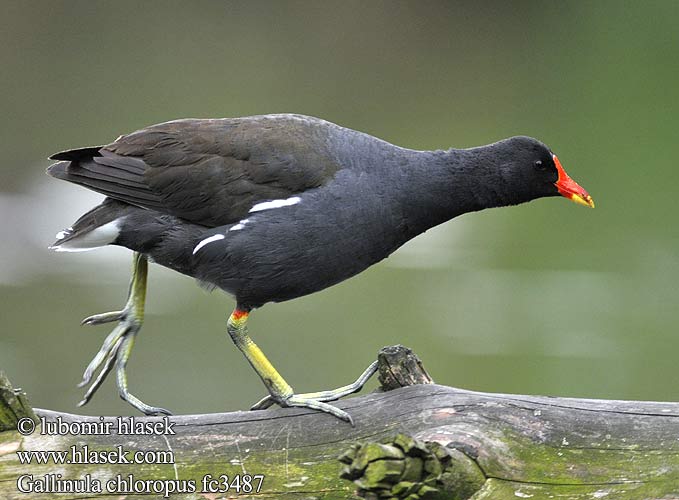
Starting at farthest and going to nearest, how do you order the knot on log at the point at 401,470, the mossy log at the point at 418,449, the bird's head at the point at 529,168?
the bird's head at the point at 529,168, the mossy log at the point at 418,449, the knot on log at the point at 401,470

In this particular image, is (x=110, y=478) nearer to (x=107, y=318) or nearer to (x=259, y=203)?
(x=107, y=318)

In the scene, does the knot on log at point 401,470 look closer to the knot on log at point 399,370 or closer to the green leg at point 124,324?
the knot on log at point 399,370

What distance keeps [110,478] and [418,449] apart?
0.88m

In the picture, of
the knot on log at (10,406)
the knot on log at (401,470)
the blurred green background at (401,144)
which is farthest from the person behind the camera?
the blurred green background at (401,144)

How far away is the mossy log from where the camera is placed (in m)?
3.32

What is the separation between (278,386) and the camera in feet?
13.3

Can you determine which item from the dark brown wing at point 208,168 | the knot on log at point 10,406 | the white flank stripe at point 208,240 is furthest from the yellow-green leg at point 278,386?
the knot on log at point 10,406

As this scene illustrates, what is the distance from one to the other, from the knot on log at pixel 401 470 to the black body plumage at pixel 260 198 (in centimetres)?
109

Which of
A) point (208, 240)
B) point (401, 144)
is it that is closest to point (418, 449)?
point (208, 240)

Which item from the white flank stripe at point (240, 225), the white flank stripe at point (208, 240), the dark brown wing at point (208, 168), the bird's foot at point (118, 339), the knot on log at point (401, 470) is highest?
the dark brown wing at point (208, 168)

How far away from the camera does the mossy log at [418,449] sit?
332 centimetres

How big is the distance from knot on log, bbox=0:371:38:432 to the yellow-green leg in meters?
0.87

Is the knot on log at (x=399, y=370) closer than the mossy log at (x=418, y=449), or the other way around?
the mossy log at (x=418, y=449)

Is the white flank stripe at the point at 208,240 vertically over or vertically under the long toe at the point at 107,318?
over
